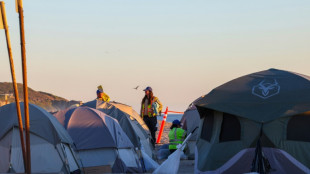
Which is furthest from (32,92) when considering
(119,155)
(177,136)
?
(119,155)

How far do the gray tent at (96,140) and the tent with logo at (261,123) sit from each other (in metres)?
3.56

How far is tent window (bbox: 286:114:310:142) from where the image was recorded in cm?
1248

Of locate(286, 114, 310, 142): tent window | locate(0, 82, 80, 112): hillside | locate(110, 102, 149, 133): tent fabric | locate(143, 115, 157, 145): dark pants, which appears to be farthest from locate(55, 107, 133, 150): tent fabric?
locate(0, 82, 80, 112): hillside

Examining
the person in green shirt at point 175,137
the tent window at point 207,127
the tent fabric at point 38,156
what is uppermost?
the tent window at point 207,127

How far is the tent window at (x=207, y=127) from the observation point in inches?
542

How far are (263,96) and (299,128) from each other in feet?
2.72

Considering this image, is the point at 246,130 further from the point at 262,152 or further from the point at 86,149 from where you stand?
the point at 86,149

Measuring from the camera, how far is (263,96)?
42.0ft

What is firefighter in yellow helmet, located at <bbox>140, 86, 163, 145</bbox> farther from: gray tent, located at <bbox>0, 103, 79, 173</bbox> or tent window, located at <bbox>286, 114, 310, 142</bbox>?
tent window, located at <bbox>286, 114, 310, 142</bbox>

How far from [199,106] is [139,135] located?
279 inches

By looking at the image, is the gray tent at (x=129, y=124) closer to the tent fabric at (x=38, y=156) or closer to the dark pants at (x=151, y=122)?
the dark pants at (x=151, y=122)

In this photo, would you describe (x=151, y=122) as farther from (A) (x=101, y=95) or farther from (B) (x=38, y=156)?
(B) (x=38, y=156)

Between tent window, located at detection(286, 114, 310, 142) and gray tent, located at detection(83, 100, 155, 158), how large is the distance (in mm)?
7214

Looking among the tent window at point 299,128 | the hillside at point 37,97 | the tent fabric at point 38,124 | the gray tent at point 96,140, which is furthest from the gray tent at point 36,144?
the hillside at point 37,97
